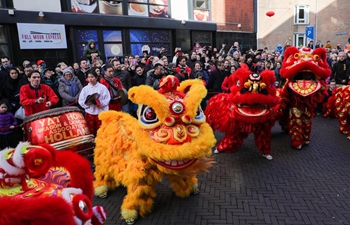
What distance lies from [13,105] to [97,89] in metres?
1.99

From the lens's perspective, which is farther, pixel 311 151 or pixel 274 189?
pixel 311 151

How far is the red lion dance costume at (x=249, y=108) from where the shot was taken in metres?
5.04

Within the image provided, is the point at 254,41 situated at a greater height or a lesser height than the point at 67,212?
greater

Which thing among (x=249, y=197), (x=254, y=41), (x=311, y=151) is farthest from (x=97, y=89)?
(x=254, y=41)

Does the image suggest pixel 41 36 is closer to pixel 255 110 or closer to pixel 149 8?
pixel 149 8

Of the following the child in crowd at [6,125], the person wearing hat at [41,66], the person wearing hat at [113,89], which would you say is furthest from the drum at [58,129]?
the person wearing hat at [41,66]

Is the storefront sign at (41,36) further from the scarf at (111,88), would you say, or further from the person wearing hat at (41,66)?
the scarf at (111,88)

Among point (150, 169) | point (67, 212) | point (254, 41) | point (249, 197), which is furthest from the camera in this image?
point (254, 41)

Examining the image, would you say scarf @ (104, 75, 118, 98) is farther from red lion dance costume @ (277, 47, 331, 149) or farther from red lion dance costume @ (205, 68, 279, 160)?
red lion dance costume @ (277, 47, 331, 149)

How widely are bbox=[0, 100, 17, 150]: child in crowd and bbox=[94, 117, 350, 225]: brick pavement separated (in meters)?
2.58

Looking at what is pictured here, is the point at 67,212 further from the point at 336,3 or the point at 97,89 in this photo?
the point at 336,3

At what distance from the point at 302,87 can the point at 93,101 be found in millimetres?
4267

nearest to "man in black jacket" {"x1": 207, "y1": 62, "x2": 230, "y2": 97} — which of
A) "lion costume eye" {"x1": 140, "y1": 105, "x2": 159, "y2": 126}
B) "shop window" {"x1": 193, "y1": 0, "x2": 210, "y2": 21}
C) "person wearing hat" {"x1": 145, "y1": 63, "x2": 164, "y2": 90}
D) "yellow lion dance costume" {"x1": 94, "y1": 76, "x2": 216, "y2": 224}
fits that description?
"person wearing hat" {"x1": 145, "y1": 63, "x2": 164, "y2": 90}

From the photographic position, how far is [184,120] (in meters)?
3.15
